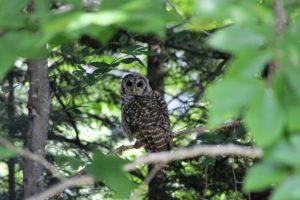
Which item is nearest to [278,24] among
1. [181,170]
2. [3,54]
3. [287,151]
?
[287,151]

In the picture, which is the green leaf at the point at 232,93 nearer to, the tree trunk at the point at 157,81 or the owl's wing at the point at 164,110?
the tree trunk at the point at 157,81

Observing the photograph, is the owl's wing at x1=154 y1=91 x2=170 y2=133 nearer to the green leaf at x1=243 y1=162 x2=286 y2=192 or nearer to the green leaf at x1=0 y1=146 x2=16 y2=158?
the green leaf at x1=0 y1=146 x2=16 y2=158

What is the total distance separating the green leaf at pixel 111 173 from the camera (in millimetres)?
1751

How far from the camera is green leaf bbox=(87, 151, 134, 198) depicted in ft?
5.74

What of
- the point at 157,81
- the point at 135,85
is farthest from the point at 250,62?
the point at 157,81

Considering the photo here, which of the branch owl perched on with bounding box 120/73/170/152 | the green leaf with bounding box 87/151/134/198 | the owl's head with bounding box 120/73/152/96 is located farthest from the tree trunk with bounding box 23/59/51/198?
the owl's head with bounding box 120/73/152/96

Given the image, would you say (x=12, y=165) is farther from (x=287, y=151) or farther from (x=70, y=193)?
(x=287, y=151)

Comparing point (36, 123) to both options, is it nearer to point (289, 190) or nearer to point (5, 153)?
point (5, 153)

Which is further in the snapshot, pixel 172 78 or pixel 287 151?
pixel 172 78

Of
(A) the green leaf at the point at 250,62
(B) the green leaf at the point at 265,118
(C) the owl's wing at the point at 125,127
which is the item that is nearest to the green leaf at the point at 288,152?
(B) the green leaf at the point at 265,118

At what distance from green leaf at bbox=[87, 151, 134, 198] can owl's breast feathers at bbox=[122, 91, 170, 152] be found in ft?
11.9

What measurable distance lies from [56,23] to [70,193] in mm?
4046

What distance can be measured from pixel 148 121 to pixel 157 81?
82 cm

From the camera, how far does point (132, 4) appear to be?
Answer: 52.0 inches
